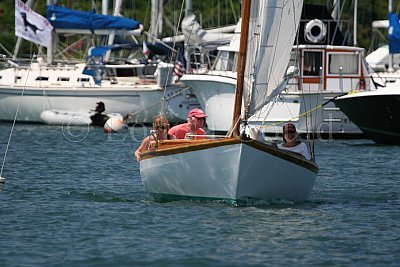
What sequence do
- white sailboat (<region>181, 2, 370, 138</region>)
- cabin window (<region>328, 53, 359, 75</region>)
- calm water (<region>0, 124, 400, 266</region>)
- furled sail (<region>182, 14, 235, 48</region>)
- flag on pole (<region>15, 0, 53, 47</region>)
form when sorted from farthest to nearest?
1. furled sail (<region>182, 14, 235, 48</region>)
2. flag on pole (<region>15, 0, 53, 47</region>)
3. cabin window (<region>328, 53, 359, 75</region>)
4. white sailboat (<region>181, 2, 370, 138</region>)
5. calm water (<region>0, 124, 400, 266</region>)

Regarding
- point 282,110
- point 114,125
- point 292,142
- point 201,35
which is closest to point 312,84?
point 282,110

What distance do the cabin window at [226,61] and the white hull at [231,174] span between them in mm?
17391

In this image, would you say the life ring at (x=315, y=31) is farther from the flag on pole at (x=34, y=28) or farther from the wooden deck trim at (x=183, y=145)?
the wooden deck trim at (x=183, y=145)

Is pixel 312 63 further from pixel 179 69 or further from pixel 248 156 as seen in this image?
pixel 248 156

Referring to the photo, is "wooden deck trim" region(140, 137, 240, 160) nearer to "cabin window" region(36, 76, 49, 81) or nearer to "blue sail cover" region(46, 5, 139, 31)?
"cabin window" region(36, 76, 49, 81)

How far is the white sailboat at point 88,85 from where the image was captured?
41594 mm

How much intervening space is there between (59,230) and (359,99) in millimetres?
15995

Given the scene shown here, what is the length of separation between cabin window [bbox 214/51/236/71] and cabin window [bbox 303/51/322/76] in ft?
6.95

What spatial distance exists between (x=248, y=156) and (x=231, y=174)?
0.39 meters

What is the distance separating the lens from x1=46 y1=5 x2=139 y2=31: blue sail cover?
44031 millimetres

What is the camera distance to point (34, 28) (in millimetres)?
43062

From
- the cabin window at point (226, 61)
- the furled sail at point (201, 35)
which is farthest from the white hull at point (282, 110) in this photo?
the furled sail at point (201, 35)

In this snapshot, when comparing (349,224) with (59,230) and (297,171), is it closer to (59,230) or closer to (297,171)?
(297,171)

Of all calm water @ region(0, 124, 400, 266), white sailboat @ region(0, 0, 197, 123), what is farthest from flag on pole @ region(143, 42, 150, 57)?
calm water @ region(0, 124, 400, 266)
